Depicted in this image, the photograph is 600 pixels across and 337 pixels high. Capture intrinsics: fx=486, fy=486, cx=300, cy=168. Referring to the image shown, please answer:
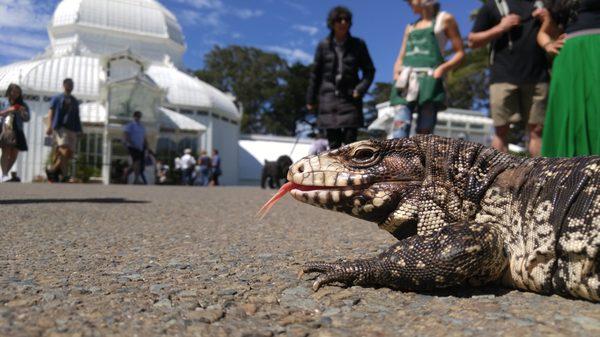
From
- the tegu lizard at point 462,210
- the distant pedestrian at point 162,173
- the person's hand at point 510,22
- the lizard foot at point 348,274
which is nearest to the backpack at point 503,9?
the person's hand at point 510,22

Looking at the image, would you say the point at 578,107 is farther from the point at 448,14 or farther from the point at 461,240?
the point at 461,240

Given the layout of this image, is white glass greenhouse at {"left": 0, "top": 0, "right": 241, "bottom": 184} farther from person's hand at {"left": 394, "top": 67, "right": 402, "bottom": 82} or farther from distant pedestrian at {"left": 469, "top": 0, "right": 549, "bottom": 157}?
distant pedestrian at {"left": 469, "top": 0, "right": 549, "bottom": 157}

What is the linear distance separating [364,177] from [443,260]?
1.75ft

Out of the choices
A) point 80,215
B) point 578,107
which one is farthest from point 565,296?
point 80,215

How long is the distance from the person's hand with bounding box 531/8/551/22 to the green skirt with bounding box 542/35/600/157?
61 cm

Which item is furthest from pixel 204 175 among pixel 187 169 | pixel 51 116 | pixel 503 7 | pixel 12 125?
pixel 503 7

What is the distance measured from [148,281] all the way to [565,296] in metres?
1.88

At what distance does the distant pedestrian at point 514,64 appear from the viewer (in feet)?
16.8

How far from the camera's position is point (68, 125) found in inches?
445

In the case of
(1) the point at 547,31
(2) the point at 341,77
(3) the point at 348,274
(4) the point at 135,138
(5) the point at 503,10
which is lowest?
(3) the point at 348,274

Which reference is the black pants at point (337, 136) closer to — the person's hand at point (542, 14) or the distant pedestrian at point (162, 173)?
the person's hand at point (542, 14)

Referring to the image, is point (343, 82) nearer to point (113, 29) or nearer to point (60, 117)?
point (60, 117)

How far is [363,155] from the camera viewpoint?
2.35m

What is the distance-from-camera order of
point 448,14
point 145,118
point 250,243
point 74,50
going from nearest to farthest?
point 250,243 → point 448,14 → point 145,118 → point 74,50
